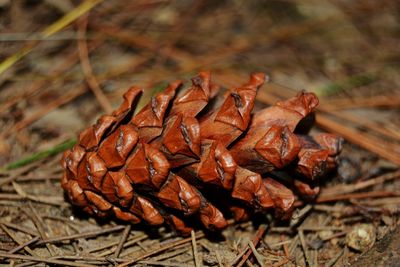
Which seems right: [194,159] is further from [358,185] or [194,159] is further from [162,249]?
[358,185]

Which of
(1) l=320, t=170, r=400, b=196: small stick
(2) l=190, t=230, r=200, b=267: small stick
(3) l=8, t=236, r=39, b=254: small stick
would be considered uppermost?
(3) l=8, t=236, r=39, b=254: small stick

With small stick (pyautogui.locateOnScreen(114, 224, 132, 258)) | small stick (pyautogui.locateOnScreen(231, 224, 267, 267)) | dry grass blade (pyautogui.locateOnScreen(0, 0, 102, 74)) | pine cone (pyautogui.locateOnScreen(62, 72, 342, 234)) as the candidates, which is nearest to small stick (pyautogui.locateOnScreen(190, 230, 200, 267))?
pine cone (pyautogui.locateOnScreen(62, 72, 342, 234))

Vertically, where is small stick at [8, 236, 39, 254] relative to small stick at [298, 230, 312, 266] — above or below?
above

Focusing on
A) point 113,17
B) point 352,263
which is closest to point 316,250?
point 352,263

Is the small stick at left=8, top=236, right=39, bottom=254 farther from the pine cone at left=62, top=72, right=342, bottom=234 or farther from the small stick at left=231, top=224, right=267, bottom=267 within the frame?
the small stick at left=231, top=224, right=267, bottom=267

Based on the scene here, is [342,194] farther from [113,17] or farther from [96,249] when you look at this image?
[113,17]

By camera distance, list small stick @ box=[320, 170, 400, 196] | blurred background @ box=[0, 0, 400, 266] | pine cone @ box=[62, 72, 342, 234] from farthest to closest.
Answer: small stick @ box=[320, 170, 400, 196], blurred background @ box=[0, 0, 400, 266], pine cone @ box=[62, 72, 342, 234]

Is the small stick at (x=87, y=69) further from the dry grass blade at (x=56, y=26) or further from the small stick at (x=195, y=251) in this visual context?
the small stick at (x=195, y=251)
